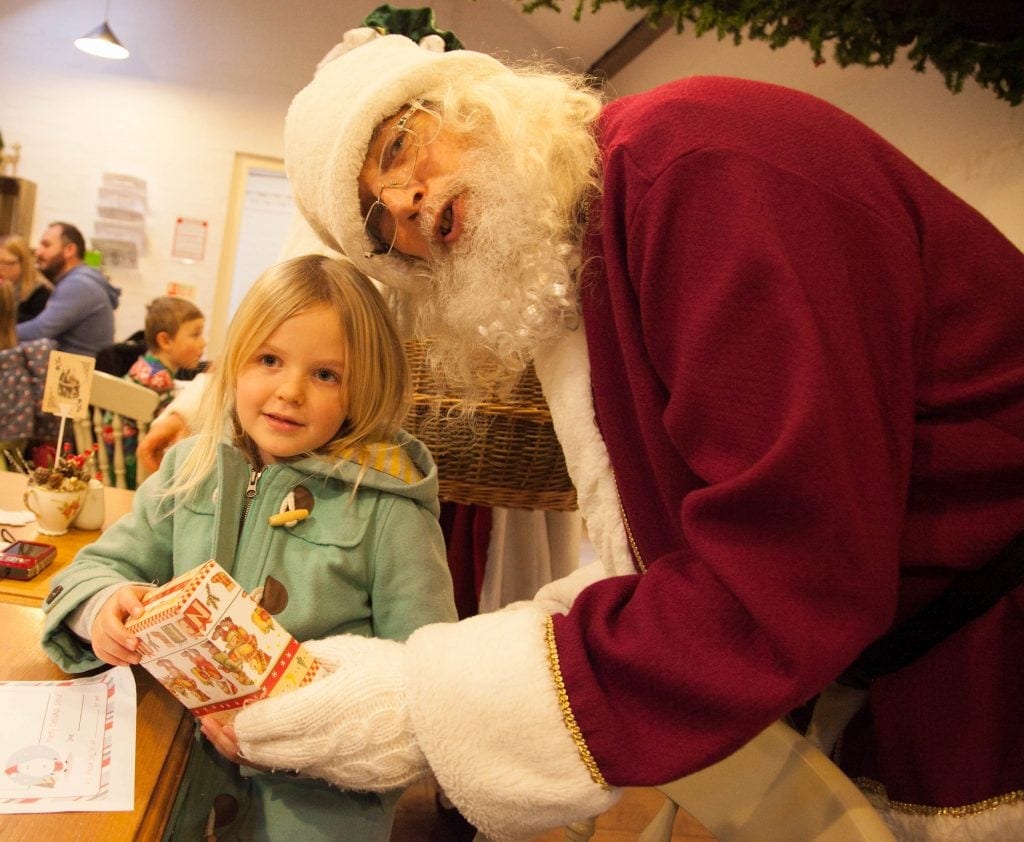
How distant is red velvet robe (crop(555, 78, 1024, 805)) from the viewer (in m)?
0.66

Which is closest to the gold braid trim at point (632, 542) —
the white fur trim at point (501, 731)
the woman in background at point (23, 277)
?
the white fur trim at point (501, 731)

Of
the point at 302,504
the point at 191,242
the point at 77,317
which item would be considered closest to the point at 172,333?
the point at 77,317

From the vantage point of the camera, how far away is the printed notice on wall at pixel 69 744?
76cm

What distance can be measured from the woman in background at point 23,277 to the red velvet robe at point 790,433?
4.88 metres

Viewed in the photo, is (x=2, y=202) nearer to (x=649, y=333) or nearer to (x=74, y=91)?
(x=74, y=91)

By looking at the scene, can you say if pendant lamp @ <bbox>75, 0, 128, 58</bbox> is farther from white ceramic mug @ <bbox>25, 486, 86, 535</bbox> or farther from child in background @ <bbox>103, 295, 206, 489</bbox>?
white ceramic mug @ <bbox>25, 486, 86, 535</bbox>

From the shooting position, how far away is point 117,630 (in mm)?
954

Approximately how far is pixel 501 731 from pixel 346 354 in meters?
0.68

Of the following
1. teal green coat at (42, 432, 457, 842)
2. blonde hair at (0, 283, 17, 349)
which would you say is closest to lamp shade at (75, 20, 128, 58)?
blonde hair at (0, 283, 17, 349)

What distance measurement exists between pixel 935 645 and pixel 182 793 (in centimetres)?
86

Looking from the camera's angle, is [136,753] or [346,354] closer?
[136,753]

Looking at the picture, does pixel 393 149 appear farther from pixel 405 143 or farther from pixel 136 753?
pixel 136 753

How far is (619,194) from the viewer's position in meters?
0.83

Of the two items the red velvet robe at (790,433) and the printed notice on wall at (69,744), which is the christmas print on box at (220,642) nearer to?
the printed notice on wall at (69,744)
